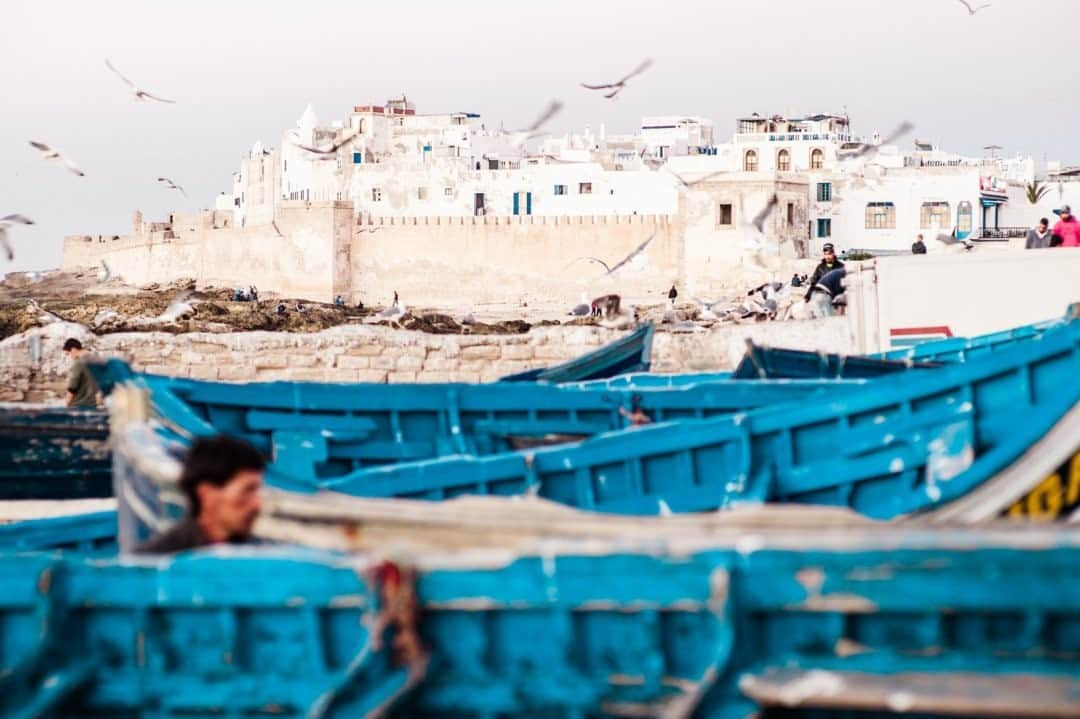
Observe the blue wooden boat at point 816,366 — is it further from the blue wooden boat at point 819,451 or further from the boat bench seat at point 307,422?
the boat bench seat at point 307,422

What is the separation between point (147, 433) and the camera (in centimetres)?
555

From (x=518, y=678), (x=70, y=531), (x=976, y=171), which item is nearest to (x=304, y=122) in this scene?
(x=976, y=171)

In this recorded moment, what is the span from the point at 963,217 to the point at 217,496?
42659 mm

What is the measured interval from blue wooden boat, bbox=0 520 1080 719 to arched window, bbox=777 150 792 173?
49.6 m

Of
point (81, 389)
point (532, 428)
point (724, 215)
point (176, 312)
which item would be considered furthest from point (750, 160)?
point (532, 428)

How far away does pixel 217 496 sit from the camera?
4051 mm

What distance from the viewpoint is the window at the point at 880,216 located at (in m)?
46.3

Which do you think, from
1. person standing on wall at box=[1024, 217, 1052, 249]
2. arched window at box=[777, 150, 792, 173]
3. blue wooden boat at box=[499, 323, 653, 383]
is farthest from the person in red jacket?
arched window at box=[777, 150, 792, 173]

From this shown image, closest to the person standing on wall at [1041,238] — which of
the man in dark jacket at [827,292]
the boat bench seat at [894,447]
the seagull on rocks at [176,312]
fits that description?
the man in dark jacket at [827,292]

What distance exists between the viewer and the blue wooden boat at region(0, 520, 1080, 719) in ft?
12.1

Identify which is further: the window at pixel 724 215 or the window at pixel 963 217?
the window at pixel 724 215

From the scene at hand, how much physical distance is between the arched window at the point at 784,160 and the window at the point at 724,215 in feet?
23.2

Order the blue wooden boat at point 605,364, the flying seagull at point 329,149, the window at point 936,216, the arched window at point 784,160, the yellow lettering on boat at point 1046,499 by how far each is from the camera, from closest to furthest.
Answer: the yellow lettering on boat at point 1046,499 → the blue wooden boat at point 605,364 → the flying seagull at point 329,149 → the window at point 936,216 → the arched window at point 784,160

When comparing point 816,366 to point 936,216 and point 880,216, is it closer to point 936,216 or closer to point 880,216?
point 936,216
